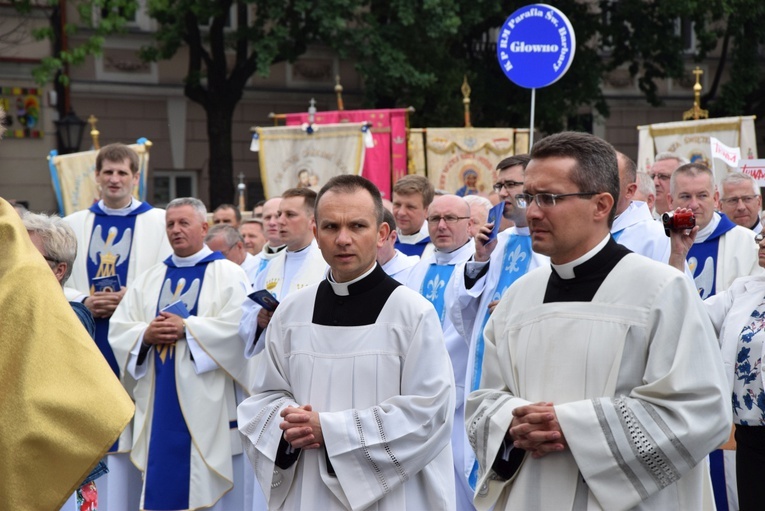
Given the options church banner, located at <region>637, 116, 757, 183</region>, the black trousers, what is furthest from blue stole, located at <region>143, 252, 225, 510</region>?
church banner, located at <region>637, 116, 757, 183</region>

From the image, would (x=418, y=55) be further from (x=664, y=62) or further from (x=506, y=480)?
(x=506, y=480)

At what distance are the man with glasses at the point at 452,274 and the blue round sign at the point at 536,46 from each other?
2.53 meters

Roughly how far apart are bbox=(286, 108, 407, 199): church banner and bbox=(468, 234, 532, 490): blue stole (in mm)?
8615

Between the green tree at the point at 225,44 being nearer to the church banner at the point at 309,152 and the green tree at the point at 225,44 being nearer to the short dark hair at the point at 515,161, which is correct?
the church banner at the point at 309,152

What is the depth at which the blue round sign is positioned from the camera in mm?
9164

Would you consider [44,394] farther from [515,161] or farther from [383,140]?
[383,140]

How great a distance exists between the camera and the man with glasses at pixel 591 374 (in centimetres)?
329

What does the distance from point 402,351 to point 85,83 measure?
63.9ft

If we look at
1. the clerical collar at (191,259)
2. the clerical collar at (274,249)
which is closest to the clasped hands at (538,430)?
the clerical collar at (191,259)

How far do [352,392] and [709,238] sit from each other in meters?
3.63

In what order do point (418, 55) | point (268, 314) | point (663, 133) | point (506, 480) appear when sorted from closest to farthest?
1. point (506, 480)
2. point (268, 314)
3. point (663, 133)
4. point (418, 55)

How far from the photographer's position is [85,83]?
2230 centimetres

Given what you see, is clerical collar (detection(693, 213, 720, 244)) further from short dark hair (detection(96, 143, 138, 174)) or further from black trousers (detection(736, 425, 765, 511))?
short dark hair (detection(96, 143, 138, 174))

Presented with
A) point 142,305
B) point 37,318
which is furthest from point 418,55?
point 37,318
